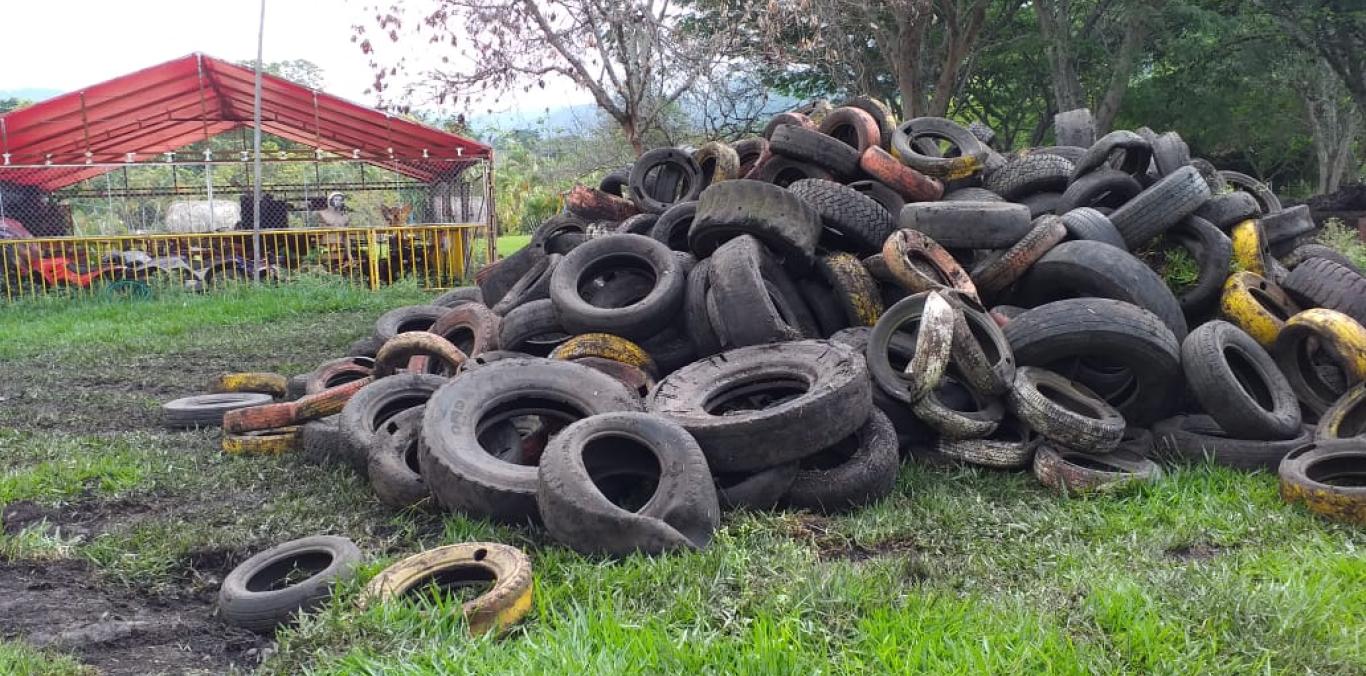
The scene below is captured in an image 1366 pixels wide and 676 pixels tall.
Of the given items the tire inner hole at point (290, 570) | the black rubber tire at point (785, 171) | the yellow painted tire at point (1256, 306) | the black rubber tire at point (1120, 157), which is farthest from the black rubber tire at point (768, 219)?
the tire inner hole at point (290, 570)

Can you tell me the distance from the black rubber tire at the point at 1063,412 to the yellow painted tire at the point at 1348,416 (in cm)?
101

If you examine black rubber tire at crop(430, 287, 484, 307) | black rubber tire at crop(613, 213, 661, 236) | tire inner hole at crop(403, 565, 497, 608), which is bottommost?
tire inner hole at crop(403, 565, 497, 608)

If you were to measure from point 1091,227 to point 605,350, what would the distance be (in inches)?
126

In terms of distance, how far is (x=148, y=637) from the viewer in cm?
341

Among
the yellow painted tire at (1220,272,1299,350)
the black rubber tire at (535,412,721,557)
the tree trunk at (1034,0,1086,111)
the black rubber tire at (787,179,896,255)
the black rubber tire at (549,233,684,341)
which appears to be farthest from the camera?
the tree trunk at (1034,0,1086,111)

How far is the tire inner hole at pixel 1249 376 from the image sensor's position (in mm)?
5375

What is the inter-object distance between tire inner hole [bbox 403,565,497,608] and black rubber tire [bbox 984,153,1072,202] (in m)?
5.32

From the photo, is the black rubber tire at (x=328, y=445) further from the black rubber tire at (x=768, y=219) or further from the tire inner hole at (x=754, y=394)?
the black rubber tire at (x=768, y=219)

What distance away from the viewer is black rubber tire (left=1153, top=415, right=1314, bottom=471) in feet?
16.0

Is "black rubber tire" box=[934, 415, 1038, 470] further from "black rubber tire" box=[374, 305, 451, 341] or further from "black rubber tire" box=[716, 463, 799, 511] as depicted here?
"black rubber tire" box=[374, 305, 451, 341]

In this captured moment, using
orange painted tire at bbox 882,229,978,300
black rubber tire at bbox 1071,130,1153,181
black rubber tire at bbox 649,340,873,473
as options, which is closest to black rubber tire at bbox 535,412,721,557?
black rubber tire at bbox 649,340,873,473

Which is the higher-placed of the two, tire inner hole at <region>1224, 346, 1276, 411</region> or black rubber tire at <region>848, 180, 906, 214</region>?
black rubber tire at <region>848, 180, 906, 214</region>

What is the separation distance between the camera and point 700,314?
5797 mm

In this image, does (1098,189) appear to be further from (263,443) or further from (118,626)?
(118,626)
